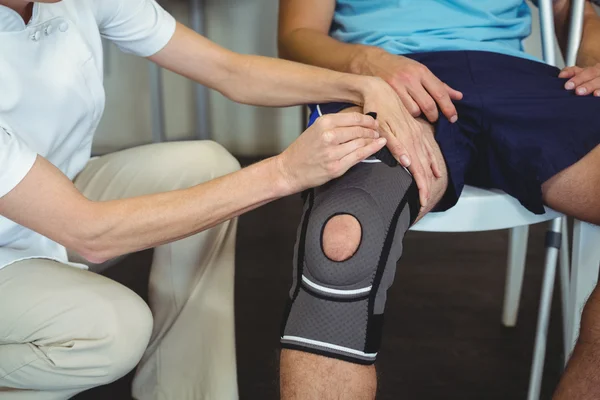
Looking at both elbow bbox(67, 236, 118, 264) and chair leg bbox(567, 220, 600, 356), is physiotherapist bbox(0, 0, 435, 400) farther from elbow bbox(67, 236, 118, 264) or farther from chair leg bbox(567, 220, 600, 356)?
chair leg bbox(567, 220, 600, 356)

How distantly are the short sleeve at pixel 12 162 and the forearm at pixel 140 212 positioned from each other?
0.03m

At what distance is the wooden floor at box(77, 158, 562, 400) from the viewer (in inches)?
62.7

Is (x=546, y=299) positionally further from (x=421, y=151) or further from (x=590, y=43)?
(x=590, y=43)

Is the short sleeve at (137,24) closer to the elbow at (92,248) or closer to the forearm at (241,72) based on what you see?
the forearm at (241,72)

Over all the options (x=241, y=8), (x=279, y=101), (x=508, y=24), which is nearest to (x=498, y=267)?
(x=508, y=24)

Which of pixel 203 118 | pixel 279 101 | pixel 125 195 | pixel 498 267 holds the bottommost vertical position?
pixel 498 267

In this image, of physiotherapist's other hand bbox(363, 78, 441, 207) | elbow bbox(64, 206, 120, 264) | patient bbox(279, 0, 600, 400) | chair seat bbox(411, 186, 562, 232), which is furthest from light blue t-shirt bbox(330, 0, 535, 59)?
elbow bbox(64, 206, 120, 264)

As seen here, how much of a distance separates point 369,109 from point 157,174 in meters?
0.46

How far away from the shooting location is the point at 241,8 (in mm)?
3248

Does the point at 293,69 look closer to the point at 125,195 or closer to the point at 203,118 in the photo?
the point at 125,195

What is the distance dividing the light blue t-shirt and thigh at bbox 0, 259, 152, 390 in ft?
2.23

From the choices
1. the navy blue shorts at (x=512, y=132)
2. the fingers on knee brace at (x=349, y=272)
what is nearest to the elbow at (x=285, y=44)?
the navy blue shorts at (x=512, y=132)

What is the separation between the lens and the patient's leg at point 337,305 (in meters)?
0.92

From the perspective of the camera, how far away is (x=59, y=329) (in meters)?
1.12
